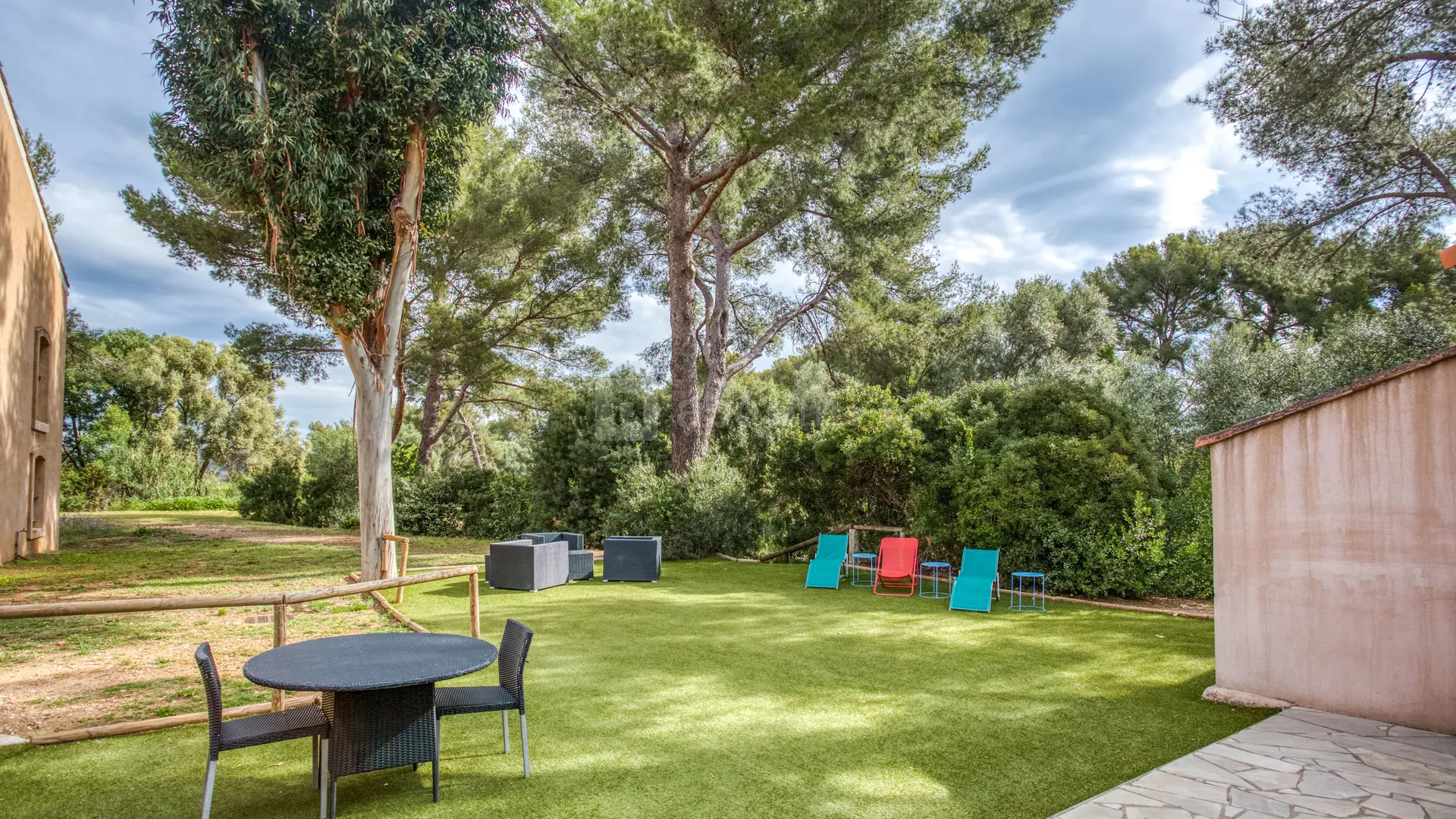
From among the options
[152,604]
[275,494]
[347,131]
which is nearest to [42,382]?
[347,131]

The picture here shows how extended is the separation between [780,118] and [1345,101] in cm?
816

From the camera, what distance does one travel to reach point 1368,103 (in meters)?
10.6

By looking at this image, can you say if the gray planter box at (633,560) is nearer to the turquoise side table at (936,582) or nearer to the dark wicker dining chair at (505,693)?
the turquoise side table at (936,582)

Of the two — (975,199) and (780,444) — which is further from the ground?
(975,199)

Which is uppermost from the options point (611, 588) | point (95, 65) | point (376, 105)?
point (95, 65)

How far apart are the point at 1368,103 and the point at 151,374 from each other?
39.8 metres

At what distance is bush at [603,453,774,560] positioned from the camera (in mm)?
14055

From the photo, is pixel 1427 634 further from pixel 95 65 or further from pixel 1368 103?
pixel 95 65

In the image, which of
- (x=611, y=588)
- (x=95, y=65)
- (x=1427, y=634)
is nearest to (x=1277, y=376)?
(x=1427, y=634)

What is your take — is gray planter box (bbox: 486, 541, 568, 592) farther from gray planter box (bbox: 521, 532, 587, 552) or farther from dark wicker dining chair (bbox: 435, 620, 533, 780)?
dark wicker dining chair (bbox: 435, 620, 533, 780)

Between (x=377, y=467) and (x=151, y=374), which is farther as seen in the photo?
(x=151, y=374)

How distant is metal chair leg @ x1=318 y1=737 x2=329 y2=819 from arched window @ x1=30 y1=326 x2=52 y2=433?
15.1 metres

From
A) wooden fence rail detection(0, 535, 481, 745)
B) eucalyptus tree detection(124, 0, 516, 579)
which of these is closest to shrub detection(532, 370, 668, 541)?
eucalyptus tree detection(124, 0, 516, 579)

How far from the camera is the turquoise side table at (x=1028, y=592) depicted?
28.1ft
